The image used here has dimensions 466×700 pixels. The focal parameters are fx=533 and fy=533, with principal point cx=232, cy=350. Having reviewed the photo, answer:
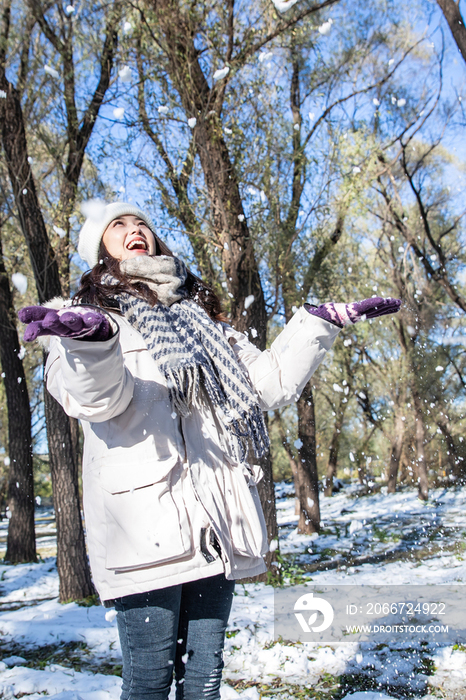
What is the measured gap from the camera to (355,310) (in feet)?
4.99

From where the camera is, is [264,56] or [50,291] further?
[50,291]

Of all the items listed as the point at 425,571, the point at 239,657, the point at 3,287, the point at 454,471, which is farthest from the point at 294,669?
the point at 454,471

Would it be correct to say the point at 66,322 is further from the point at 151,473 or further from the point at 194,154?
the point at 194,154

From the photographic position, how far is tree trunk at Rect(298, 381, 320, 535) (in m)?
9.45

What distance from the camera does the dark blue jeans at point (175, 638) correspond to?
139 cm

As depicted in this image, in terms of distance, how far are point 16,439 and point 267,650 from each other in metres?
6.06

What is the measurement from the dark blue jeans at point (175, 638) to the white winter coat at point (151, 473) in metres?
0.07

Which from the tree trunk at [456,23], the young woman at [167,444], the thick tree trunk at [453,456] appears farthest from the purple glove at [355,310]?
the thick tree trunk at [453,456]

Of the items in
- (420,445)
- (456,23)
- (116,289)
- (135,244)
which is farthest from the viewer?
(420,445)

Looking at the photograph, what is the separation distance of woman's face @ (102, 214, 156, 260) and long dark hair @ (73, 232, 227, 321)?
0.10 ft

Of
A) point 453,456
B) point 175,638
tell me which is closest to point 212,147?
point 175,638

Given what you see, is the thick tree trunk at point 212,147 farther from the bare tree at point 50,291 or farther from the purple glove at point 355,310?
the purple glove at point 355,310

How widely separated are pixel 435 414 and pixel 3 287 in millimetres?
10949

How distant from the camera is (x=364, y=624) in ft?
12.4
